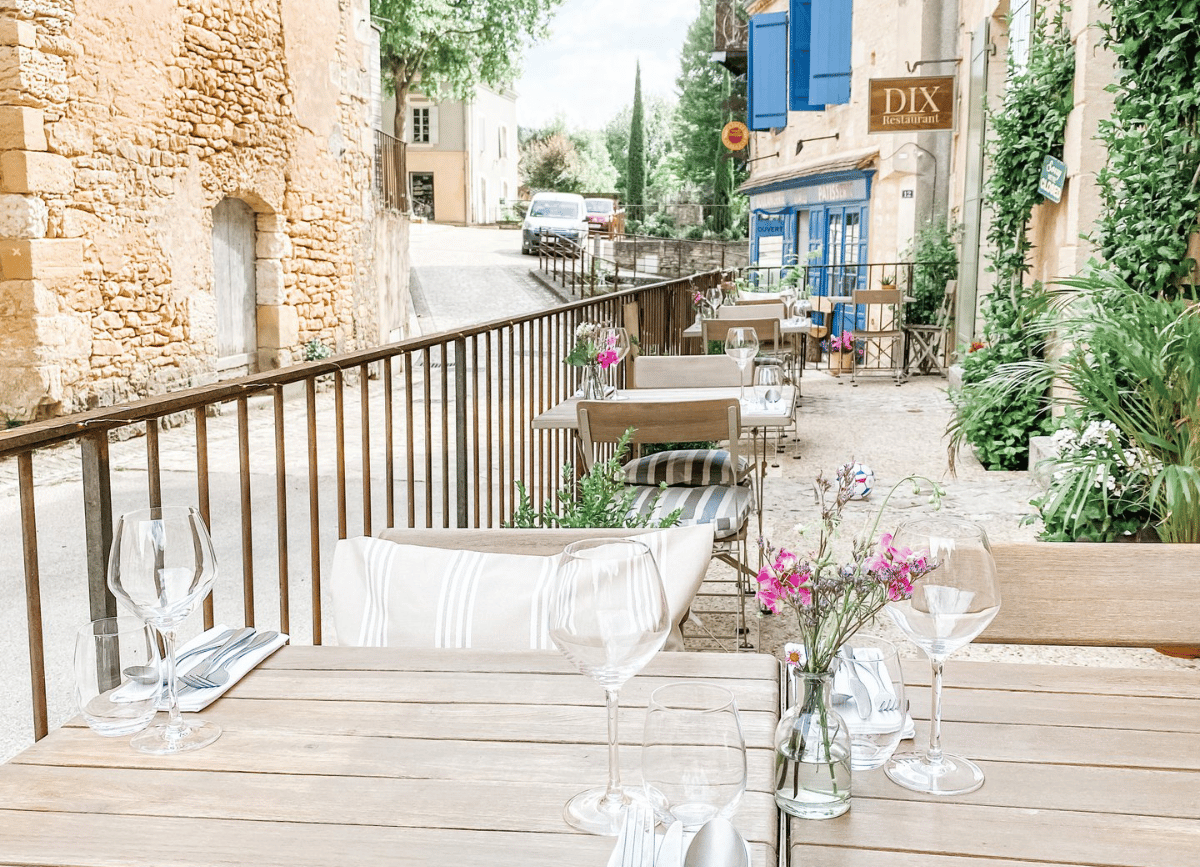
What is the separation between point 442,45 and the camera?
24.6m

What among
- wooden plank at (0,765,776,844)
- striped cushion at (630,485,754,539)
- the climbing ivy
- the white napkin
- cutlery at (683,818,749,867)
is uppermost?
the climbing ivy

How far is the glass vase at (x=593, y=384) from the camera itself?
4.56 metres

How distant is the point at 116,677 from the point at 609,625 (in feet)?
2.45

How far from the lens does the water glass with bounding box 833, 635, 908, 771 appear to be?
126cm

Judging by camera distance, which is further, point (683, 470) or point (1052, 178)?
point (1052, 178)

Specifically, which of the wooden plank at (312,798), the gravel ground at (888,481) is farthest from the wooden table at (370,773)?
the gravel ground at (888,481)

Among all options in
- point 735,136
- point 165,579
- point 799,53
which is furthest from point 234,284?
point 735,136

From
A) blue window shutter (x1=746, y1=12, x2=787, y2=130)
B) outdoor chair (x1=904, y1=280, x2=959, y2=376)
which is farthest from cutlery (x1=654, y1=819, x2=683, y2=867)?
blue window shutter (x1=746, y1=12, x2=787, y2=130)

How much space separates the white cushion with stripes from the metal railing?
36 centimetres

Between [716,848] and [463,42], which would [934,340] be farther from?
[463,42]

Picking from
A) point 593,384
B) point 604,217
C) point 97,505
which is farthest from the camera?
point 604,217

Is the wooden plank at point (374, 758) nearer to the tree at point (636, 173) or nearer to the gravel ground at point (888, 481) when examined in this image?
the gravel ground at point (888, 481)

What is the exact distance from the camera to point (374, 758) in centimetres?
130

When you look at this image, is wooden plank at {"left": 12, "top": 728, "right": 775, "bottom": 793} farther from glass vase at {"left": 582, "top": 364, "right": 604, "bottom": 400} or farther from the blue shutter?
the blue shutter
